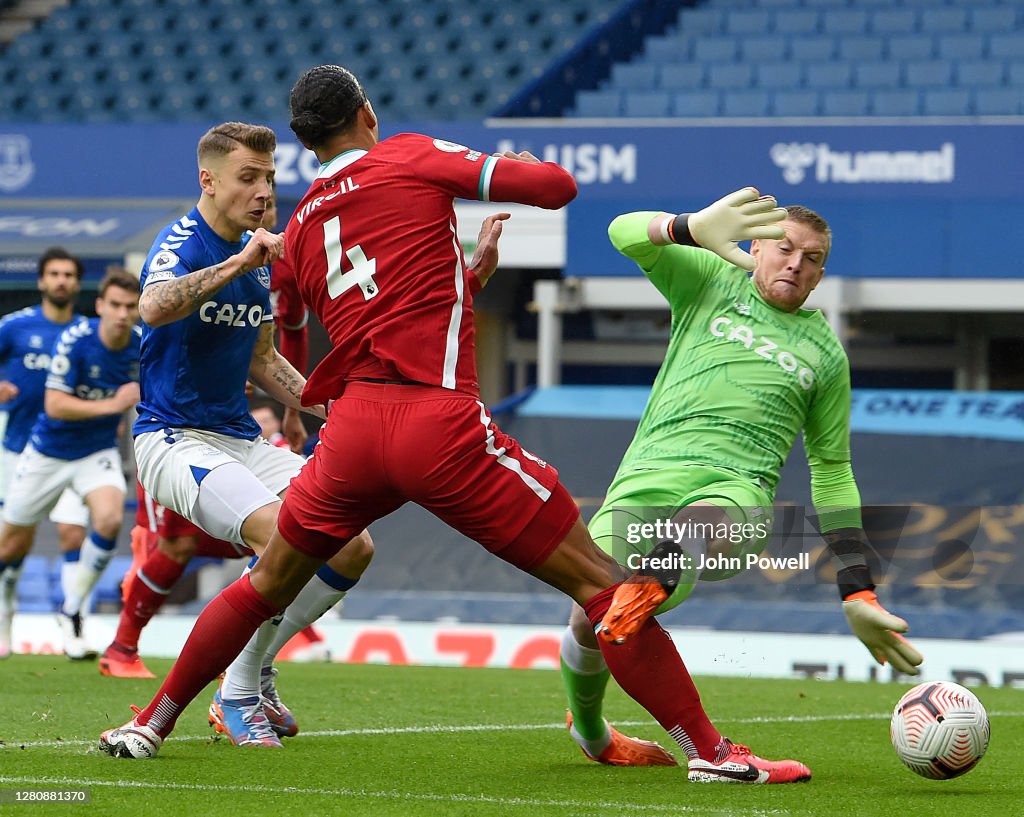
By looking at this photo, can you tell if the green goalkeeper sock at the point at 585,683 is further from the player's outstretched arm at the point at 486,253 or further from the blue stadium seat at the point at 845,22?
the blue stadium seat at the point at 845,22

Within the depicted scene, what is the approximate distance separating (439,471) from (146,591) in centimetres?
415

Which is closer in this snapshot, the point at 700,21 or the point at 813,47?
the point at 813,47

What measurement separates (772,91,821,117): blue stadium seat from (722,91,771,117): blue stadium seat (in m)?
0.09

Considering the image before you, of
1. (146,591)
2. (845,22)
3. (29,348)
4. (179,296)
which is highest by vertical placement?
(179,296)

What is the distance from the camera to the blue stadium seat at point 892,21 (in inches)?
656

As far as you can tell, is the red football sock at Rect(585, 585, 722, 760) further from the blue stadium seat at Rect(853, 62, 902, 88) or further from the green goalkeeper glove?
the blue stadium seat at Rect(853, 62, 902, 88)

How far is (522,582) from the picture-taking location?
1233 centimetres

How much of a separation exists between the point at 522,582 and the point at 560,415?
1915 millimetres

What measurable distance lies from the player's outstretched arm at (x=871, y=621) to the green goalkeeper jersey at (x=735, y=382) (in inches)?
17.5

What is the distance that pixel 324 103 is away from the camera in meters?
4.58

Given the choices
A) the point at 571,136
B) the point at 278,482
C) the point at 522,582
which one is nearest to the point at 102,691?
the point at 278,482

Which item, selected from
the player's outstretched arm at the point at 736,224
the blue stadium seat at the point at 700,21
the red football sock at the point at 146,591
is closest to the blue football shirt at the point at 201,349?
the player's outstretched arm at the point at 736,224

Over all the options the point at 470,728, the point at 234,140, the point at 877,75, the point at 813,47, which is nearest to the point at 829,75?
the point at 877,75

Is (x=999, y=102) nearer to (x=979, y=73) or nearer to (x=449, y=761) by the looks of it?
(x=979, y=73)
